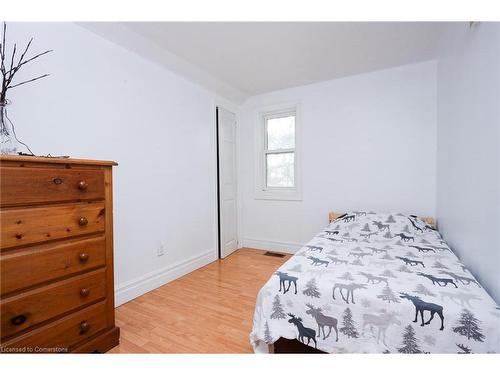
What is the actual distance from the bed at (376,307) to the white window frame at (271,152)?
1.75 meters

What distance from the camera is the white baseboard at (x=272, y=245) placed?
345cm

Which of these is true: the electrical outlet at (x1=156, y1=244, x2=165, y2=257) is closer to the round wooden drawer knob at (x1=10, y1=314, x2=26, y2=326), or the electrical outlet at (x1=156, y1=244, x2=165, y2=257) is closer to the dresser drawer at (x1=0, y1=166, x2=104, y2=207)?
the dresser drawer at (x1=0, y1=166, x2=104, y2=207)

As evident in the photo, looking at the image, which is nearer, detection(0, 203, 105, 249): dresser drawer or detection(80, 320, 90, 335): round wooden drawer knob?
detection(0, 203, 105, 249): dresser drawer

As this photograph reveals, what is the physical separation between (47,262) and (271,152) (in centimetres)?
298

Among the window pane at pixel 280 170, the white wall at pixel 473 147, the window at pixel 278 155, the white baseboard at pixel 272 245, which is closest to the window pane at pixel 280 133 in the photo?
the window at pixel 278 155

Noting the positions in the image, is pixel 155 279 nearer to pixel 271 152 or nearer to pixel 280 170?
pixel 280 170

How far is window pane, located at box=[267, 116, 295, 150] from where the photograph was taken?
3.54 meters

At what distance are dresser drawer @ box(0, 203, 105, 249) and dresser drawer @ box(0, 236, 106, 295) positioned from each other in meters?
0.05

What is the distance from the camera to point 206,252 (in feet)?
10.0

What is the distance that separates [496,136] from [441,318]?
967mm

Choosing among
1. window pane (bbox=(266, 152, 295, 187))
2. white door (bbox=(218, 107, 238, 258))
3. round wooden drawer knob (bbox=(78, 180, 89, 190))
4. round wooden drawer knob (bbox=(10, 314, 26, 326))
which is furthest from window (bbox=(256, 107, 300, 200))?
round wooden drawer knob (bbox=(10, 314, 26, 326))

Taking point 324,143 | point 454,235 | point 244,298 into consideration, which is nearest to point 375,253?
point 454,235

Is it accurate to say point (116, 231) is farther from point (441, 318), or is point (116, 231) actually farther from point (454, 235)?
point (454, 235)

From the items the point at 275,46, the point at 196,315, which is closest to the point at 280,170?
the point at 275,46
